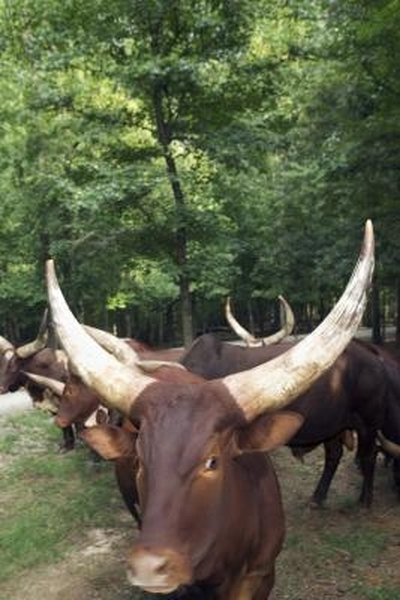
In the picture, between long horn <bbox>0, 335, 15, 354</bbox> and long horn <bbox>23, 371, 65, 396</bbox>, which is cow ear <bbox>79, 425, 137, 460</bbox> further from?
long horn <bbox>0, 335, 15, 354</bbox>

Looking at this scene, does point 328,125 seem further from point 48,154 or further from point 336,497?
point 336,497

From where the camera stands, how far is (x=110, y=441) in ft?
12.7

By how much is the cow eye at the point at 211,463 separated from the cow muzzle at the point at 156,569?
0.42m

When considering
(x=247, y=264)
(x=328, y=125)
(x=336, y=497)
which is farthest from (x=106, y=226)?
(x=247, y=264)

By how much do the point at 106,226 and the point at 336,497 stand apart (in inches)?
325

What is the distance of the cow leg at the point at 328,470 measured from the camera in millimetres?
7480

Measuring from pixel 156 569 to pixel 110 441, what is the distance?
95cm

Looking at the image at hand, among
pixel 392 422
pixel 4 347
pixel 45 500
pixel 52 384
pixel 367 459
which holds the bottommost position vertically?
pixel 45 500

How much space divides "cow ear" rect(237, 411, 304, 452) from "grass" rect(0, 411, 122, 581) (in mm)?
3459

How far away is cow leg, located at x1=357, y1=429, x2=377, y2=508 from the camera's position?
7.36m

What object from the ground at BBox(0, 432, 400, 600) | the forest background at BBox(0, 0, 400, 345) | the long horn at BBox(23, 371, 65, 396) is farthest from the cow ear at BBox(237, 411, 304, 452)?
the forest background at BBox(0, 0, 400, 345)

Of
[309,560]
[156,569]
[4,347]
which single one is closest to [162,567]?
[156,569]

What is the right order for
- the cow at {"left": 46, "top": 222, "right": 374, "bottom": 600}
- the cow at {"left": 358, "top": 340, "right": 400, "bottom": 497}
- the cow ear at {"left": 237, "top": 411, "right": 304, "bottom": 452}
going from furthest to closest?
1. the cow at {"left": 358, "top": 340, "right": 400, "bottom": 497}
2. the cow ear at {"left": 237, "top": 411, "right": 304, "bottom": 452}
3. the cow at {"left": 46, "top": 222, "right": 374, "bottom": 600}

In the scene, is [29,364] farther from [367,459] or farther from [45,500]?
[367,459]
